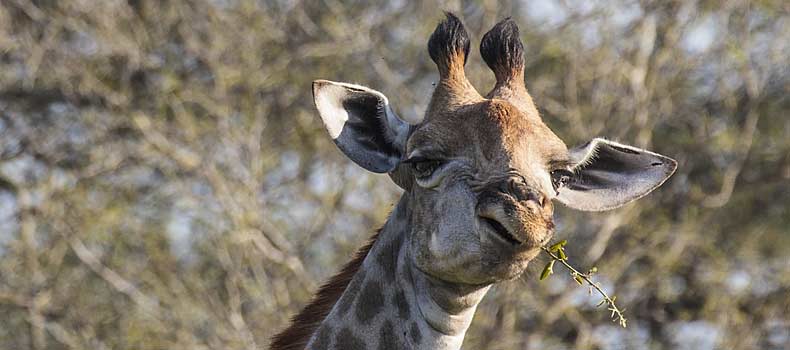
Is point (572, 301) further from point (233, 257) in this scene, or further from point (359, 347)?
point (359, 347)

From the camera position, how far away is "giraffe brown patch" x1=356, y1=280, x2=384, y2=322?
25.8 feet

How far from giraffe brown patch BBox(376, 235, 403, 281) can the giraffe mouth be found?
913 mm

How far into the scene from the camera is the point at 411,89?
2198 cm

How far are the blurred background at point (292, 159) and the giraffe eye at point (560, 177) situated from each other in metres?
A: 12.5

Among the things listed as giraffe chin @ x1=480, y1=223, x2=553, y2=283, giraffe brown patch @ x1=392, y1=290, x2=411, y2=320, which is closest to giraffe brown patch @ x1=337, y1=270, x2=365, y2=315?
giraffe brown patch @ x1=392, y1=290, x2=411, y2=320

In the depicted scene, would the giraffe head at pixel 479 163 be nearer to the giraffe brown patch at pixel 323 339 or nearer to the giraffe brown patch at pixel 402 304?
the giraffe brown patch at pixel 402 304

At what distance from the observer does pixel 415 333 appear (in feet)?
25.2

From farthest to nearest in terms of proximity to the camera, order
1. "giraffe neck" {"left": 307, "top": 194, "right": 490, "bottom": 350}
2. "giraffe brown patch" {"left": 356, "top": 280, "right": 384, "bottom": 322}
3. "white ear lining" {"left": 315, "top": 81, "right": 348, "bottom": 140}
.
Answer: "white ear lining" {"left": 315, "top": 81, "right": 348, "bottom": 140} < "giraffe brown patch" {"left": 356, "top": 280, "right": 384, "bottom": 322} < "giraffe neck" {"left": 307, "top": 194, "right": 490, "bottom": 350}

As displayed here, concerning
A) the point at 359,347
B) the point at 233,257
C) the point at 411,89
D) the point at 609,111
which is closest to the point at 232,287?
the point at 233,257

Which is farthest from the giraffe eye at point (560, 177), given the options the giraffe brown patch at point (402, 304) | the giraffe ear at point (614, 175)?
the giraffe brown patch at point (402, 304)

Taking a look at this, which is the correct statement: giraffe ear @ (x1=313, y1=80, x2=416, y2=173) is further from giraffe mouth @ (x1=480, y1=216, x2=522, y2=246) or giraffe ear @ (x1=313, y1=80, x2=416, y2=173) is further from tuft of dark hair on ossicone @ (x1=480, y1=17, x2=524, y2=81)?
giraffe mouth @ (x1=480, y1=216, x2=522, y2=246)

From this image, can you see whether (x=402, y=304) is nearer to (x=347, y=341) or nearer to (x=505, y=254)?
(x=347, y=341)

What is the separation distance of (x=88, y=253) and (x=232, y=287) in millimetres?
1968

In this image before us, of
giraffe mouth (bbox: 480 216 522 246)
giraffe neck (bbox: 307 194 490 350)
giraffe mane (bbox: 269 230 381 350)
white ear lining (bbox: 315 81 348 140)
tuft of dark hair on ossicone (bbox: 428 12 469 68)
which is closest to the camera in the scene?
giraffe mouth (bbox: 480 216 522 246)
